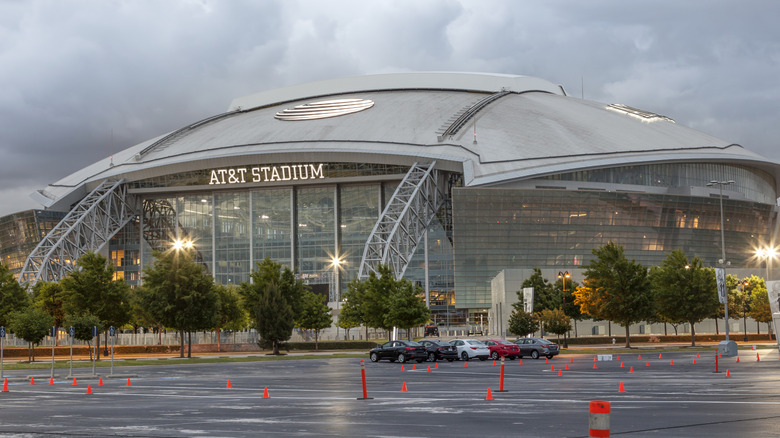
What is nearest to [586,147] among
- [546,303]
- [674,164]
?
[674,164]

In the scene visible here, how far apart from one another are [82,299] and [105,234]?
54.6 meters

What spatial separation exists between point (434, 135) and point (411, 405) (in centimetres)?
8794

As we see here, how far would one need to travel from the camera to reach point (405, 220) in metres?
104

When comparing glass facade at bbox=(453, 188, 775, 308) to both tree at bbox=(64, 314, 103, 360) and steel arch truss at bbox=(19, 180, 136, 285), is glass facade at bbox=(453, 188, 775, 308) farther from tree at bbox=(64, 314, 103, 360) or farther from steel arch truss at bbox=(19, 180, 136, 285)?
tree at bbox=(64, 314, 103, 360)

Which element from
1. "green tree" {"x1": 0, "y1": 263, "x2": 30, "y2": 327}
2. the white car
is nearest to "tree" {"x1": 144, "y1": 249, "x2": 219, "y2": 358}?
"green tree" {"x1": 0, "y1": 263, "x2": 30, "y2": 327}

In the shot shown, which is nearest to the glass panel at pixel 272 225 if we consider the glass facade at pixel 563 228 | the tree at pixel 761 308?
the glass facade at pixel 563 228

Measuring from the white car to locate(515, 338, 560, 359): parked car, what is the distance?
273cm

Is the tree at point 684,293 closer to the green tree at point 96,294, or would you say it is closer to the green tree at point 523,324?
the green tree at point 523,324

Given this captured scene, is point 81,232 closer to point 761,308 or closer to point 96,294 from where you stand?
point 96,294

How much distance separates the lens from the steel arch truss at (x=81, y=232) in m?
109

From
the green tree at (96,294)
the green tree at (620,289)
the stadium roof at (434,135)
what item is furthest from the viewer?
the stadium roof at (434,135)

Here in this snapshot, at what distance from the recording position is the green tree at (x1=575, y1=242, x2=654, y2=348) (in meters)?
72.8

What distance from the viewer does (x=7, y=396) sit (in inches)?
1228

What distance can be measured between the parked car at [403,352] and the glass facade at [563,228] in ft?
161
